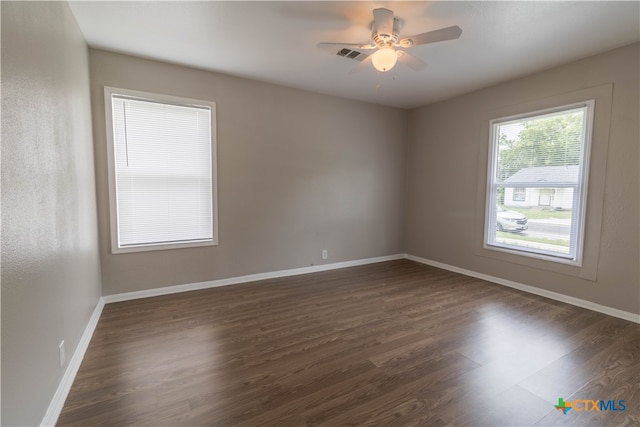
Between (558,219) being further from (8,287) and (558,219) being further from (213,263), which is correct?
(8,287)

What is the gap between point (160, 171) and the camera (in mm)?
3277

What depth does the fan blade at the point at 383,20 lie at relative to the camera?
6.39 ft

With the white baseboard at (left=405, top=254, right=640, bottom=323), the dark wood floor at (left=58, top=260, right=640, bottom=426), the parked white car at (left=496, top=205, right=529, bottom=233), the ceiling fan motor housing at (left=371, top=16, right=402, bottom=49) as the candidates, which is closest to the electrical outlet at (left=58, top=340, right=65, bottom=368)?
the dark wood floor at (left=58, top=260, right=640, bottom=426)

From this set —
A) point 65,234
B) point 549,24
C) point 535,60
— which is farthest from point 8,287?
point 535,60

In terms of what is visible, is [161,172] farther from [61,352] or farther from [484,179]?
[484,179]

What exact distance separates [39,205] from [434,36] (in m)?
2.70

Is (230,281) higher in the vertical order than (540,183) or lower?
lower

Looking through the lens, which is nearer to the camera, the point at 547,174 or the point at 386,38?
the point at 386,38

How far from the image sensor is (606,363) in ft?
6.77

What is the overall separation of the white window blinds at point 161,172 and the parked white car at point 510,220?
3851 millimetres

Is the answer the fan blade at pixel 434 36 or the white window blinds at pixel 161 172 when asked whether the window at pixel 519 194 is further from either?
the white window blinds at pixel 161 172

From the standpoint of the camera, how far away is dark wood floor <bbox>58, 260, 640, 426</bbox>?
63.2 inches

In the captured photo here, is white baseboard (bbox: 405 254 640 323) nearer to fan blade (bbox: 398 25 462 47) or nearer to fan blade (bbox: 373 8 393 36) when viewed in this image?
fan blade (bbox: 398 25 462 47)

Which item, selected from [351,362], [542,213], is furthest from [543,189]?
[351,362]
